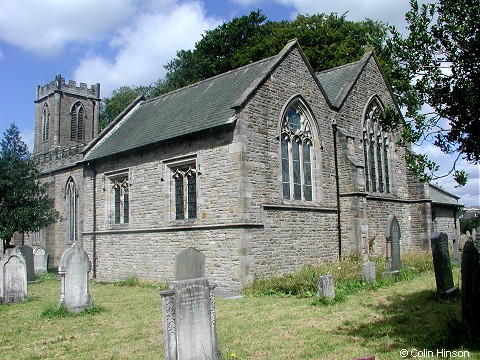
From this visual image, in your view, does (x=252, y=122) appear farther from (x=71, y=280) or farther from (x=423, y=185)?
(x=423, y=185)

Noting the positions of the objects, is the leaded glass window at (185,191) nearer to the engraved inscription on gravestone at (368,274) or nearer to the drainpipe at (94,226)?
the drainpipe at (94,226)

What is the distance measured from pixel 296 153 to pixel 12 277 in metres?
10.6

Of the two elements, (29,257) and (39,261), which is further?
(39,261)

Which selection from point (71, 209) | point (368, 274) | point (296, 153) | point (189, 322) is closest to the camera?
point (189, 322)

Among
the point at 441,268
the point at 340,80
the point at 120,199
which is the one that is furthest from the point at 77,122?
the point at 441,268

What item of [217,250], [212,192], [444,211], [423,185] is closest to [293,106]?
[212,192]

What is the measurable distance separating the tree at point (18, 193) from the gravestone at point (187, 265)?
15.3m

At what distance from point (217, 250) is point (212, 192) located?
2.01 meters

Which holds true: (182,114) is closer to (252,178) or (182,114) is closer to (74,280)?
(252,178)

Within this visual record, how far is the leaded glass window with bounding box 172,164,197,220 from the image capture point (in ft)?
56.0

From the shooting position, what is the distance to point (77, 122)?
A: 4878 centimetres

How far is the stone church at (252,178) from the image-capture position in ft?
50.6

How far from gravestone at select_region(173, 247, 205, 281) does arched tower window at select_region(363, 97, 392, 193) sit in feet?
38.6

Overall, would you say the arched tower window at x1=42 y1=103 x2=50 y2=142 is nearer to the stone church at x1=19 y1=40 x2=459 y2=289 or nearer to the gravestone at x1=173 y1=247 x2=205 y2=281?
the stone church at x1=19 y1=40 x2=459 y2=289
